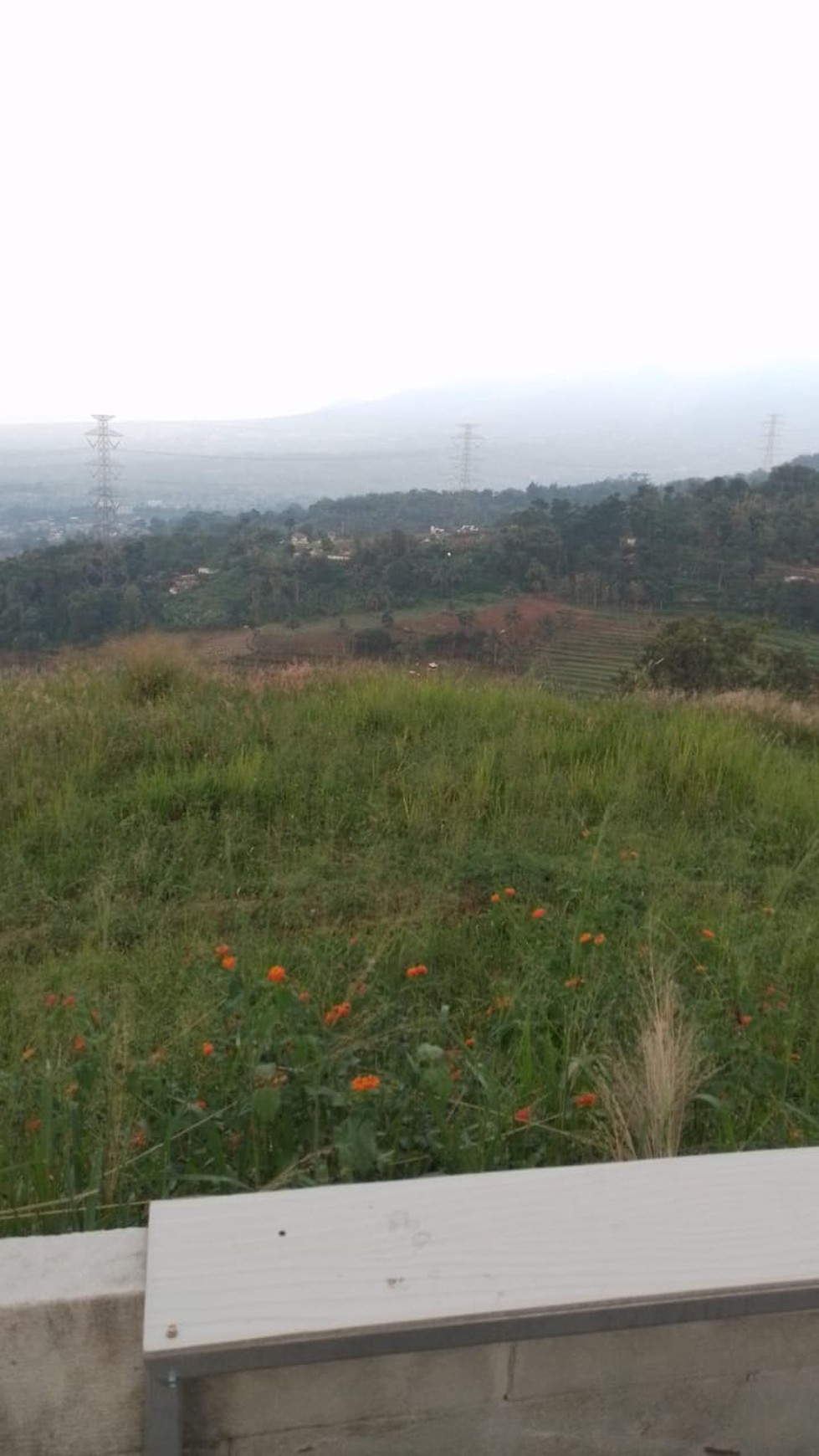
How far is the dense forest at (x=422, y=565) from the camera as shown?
11789 millimetres

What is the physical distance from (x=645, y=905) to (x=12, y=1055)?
207cm

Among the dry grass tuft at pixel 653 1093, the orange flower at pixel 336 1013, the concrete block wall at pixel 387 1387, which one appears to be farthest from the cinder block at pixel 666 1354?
the orange flower at pixel 336 1013

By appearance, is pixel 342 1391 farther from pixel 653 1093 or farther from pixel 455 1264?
pixel 653 1093

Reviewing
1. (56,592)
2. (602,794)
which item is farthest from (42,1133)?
(56,592)

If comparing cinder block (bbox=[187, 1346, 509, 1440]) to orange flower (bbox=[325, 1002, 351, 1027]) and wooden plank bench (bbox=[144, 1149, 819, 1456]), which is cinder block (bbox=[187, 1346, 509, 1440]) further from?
orange flower (bbox=[325, 1002, 351, 1027])

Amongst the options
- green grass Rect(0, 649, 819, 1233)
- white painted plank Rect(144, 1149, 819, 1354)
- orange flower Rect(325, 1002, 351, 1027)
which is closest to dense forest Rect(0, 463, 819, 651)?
green grass Rect(0, 649, 819, 1233)

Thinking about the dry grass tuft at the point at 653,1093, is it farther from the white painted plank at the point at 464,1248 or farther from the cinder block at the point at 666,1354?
the cinder block at the point at 666,1354

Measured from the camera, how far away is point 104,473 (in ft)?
69.9

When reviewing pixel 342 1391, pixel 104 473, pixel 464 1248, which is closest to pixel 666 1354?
pixel 464 1248

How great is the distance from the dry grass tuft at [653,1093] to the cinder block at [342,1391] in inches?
24.5

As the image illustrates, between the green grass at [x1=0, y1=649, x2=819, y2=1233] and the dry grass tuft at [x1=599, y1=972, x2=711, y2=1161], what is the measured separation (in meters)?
0.05

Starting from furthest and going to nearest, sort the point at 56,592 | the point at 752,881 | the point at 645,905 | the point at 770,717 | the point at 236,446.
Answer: the point at 236,446, the point at 56,592, the point at 770,717, the point at 752,881, the point at 645,905

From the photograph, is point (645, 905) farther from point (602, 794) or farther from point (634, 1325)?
point (634, 1325)

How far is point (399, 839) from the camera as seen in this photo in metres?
4.25
